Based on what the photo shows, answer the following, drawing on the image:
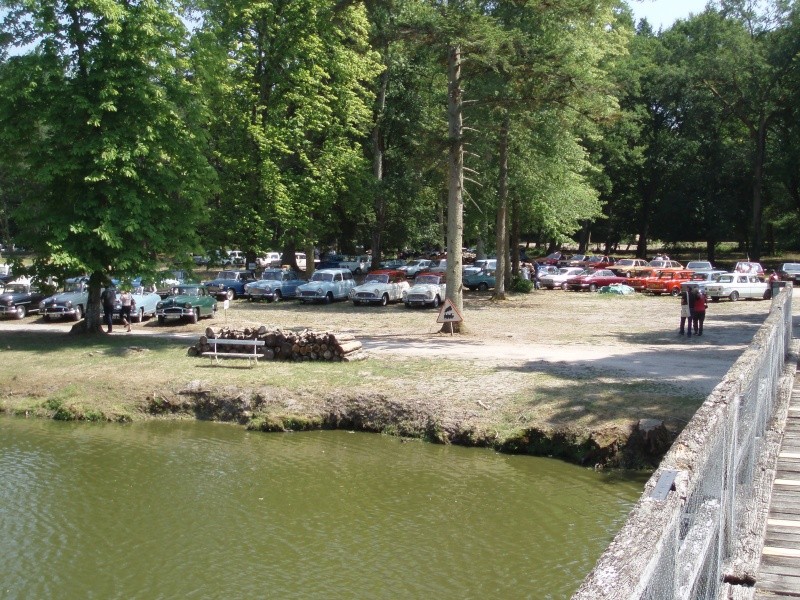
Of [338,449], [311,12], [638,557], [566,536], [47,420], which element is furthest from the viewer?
[311,12]

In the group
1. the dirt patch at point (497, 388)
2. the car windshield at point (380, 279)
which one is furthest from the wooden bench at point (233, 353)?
the car windshield at point (380, 279)

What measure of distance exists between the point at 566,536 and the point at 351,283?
32.8m

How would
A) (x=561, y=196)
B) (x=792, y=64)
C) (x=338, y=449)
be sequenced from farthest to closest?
(x=792, y=64) < (x=561, y=196) < (x=338, y=449)

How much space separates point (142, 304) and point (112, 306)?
210 inches

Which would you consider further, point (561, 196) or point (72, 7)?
point (561, 196)

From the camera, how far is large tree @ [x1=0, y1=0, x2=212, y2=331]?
971 inches

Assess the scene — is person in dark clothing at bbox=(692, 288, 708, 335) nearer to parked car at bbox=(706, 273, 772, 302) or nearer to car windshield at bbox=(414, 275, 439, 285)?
parked car at bbox=(706, 273, 772, 302)

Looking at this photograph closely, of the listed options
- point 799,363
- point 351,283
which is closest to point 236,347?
point 799,363

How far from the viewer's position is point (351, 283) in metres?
44.4

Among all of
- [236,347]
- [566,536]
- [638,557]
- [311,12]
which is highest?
[311,12]

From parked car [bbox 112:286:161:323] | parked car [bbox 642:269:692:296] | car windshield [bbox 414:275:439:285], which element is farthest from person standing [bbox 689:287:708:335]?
parked car [bbox 112:286:161:323]

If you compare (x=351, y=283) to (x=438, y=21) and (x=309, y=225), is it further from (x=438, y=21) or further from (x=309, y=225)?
(x=438, y=21)

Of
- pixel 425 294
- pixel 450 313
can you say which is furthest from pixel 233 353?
pixel 425 294

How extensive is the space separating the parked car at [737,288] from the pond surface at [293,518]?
95.6 feet
